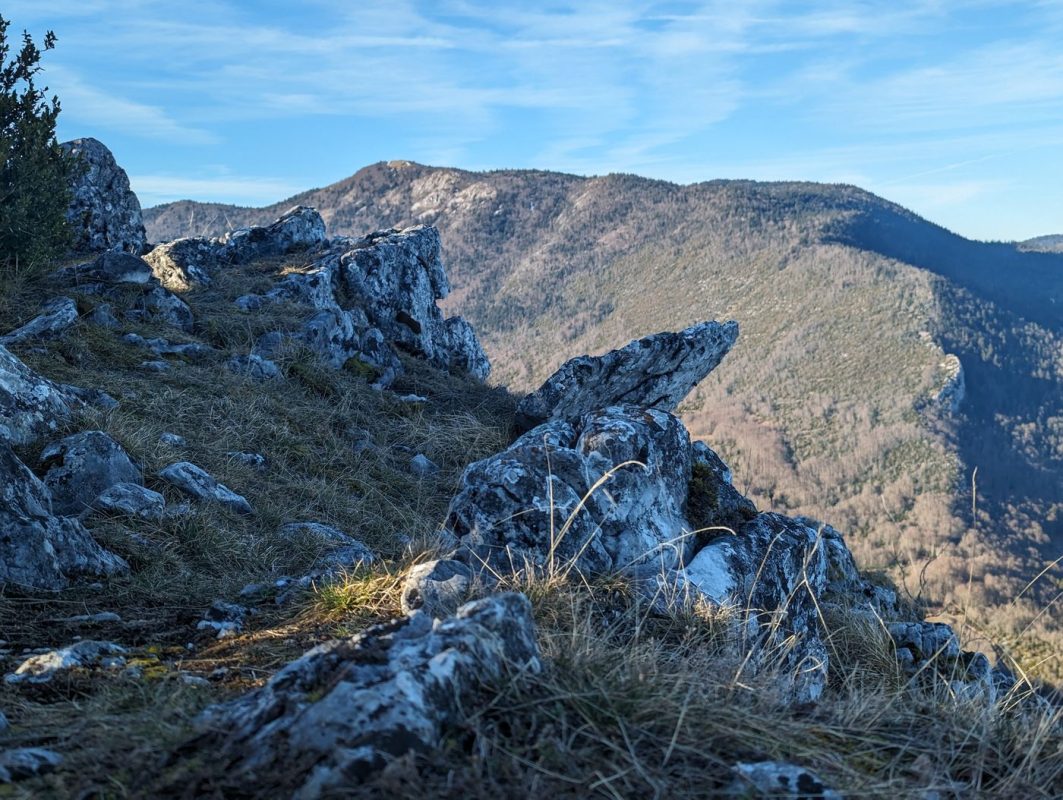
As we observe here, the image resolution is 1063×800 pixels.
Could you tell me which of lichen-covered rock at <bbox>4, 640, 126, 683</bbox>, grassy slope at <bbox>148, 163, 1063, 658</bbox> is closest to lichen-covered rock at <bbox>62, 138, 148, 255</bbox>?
lichen-covered rock at <bbox>4, 640, 126, 683</bbox>

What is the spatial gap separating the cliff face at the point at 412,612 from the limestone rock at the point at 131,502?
0.02 m

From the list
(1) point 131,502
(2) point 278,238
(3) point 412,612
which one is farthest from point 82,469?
(2) point 278,238

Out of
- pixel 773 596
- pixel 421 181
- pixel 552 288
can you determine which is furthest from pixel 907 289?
pixel 773 596

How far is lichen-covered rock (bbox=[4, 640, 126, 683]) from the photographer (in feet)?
9.21

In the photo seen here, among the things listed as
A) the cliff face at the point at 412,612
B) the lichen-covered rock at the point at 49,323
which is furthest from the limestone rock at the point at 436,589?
the lichen-covered rock at the point at 49,323

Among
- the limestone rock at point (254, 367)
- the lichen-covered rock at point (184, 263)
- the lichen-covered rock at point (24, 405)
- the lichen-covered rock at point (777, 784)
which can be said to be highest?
the lichen-covered rock at point (184, 263)

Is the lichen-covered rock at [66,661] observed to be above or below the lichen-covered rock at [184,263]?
below

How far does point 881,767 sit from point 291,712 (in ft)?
5.73

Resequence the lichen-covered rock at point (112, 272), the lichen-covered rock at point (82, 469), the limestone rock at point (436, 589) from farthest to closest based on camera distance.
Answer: the lichen-covered rock at point (112, 272)
the lichen-covered rock at point (82, 469)
the limestone rock at point (436, 589)

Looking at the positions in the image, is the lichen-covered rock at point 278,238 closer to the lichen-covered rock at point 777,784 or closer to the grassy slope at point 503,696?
the grassy slope at point 503,696

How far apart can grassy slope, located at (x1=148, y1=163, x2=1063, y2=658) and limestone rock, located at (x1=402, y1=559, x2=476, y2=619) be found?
157 ft

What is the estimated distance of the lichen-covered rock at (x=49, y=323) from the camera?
8.23 metres

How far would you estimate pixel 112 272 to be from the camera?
37.3 feet

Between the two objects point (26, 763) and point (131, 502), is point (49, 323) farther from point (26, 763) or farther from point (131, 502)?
point (26, 763)
